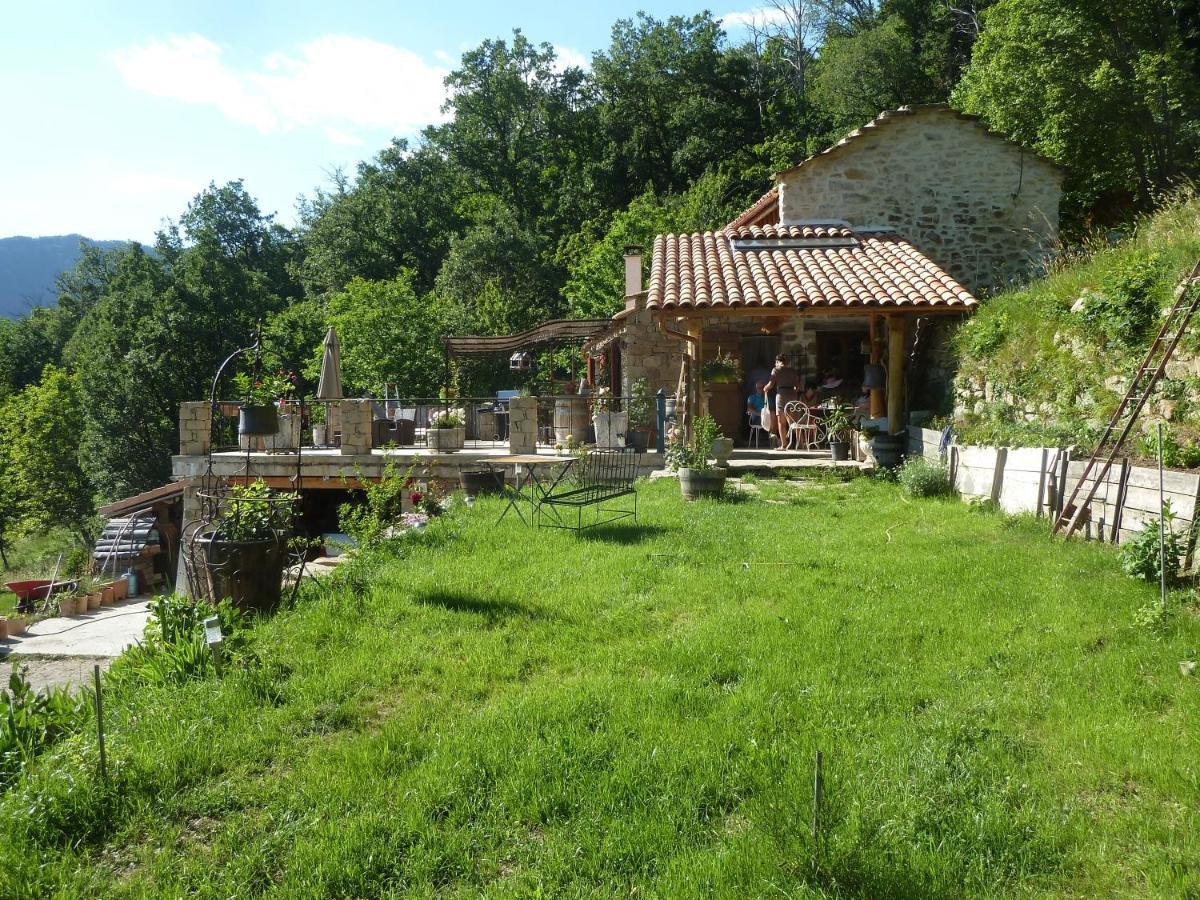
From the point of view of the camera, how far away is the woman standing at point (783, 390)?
13.6 meters


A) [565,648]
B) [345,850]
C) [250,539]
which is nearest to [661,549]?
[565,648]

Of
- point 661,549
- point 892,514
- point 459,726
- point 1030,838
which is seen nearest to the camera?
point 1030,838

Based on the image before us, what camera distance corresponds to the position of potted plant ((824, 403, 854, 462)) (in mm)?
12141

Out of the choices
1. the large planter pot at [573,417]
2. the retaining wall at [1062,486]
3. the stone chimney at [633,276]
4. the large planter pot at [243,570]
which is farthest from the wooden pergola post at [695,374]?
the large planter pot at [243,570]

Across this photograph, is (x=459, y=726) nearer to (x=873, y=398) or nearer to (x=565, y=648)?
(x=565, y=648)

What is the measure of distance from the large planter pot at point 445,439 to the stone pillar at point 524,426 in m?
1.17

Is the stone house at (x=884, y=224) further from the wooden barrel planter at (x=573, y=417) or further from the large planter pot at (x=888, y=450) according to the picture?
the large planter pot at (x=888, y=450)

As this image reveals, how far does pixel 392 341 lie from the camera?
2631 centimetres

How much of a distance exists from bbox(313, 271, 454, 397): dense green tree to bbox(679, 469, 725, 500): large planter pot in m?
17.8

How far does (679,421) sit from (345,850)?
35.1 ft

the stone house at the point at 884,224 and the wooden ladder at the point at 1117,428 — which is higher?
the stone house at the point at 884,224

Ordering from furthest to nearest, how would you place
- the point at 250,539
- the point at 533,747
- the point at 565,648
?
the point at 250,539
the point at 565,648
the point at 533,747

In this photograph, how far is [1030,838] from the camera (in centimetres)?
284

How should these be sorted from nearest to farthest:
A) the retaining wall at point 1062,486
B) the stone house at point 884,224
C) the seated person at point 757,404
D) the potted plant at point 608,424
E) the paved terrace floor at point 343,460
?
the retaining wall at point 1062,486, the paved terrace floor at point 343,460, the potted plant at point 608,424, the stone house at point 884,224, the seated person at point 757,404
